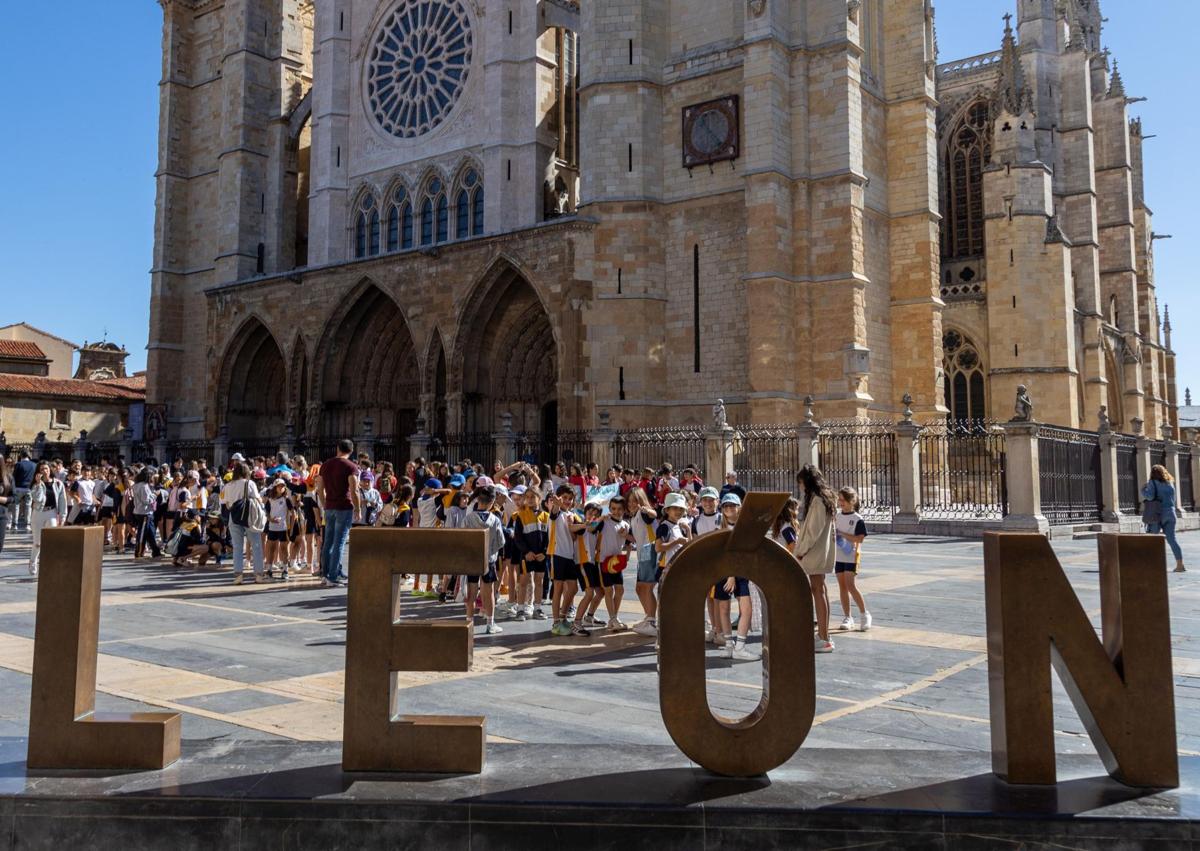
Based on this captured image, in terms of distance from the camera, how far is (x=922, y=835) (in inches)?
108

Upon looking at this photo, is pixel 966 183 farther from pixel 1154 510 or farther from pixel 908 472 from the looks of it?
pixel 1154 510

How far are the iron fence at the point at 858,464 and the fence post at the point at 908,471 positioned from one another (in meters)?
1.58

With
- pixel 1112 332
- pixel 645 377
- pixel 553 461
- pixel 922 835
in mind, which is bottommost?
pixel 922 835

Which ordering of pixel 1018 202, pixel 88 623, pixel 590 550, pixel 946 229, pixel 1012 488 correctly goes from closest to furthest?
pixel 88 623
pixel 590 550
pixel 1012 488
pixel 1018 202
pixel 946 229

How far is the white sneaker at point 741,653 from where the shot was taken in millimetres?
6672

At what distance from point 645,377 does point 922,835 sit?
1871 cm

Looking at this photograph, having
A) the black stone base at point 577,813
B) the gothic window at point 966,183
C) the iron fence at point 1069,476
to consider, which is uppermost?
the gothic window at point 966,183

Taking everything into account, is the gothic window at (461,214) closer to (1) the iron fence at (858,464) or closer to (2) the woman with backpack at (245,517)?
(1) the iron fence at (858,464)

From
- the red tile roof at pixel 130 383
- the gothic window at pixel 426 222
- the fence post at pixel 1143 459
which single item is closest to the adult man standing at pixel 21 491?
the gothic window at pixel 426 222

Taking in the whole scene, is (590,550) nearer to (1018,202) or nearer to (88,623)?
(88,623)

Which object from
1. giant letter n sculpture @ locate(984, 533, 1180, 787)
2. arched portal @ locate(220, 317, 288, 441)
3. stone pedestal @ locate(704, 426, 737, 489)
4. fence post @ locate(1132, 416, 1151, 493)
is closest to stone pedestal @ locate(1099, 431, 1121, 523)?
fence post @ locate(1132, 416, 1151, 493)

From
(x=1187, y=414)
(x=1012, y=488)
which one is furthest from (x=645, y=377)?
(x=1187, y=414)

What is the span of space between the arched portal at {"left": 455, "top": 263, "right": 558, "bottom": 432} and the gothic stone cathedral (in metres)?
0.08

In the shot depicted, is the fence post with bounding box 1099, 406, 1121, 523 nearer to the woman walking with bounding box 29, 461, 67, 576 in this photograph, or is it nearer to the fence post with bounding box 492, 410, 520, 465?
the fence post with bounding box 492, 410, 520, 465
